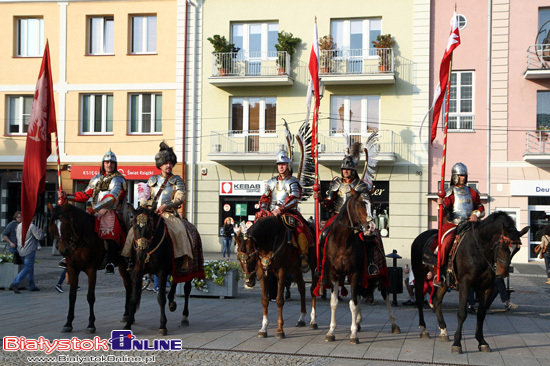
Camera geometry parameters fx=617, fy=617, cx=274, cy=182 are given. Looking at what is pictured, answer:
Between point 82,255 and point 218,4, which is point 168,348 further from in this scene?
point 218,4

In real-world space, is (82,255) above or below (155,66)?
below

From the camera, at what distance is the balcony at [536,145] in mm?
24750

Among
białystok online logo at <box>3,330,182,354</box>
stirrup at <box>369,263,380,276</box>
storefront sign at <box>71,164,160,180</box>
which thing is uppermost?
storefront sign at <box>71,164,160,180</box>

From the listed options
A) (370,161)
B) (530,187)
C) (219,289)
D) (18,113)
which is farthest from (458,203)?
(18,113)

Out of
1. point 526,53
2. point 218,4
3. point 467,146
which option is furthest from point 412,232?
point 218,4

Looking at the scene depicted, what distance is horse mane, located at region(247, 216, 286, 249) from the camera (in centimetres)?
913

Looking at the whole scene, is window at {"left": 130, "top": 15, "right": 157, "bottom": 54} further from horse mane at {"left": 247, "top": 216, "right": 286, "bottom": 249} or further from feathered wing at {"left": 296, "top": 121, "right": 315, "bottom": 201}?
horse mane at {"left": 247, "top": 216, "right": 286, "bottom": 249}

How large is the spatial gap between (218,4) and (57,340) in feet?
72.8

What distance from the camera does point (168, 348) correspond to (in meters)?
8.34

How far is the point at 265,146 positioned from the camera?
27.4 meters

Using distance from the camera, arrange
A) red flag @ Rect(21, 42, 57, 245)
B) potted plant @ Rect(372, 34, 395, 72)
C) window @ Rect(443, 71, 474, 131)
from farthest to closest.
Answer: potted plant @ Rect(372, 34, 395, 72) < window @ Rect(443, 71, 474, 131) < red flag @ Rect(21, 42, 57, 245)

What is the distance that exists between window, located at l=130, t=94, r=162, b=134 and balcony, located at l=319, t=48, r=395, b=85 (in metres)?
7.73

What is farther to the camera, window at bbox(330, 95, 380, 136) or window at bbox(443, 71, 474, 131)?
window at bbox(330, 95, 380, 136)

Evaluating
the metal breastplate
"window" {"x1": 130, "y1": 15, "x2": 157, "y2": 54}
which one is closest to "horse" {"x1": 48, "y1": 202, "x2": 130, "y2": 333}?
the metal breastplate
